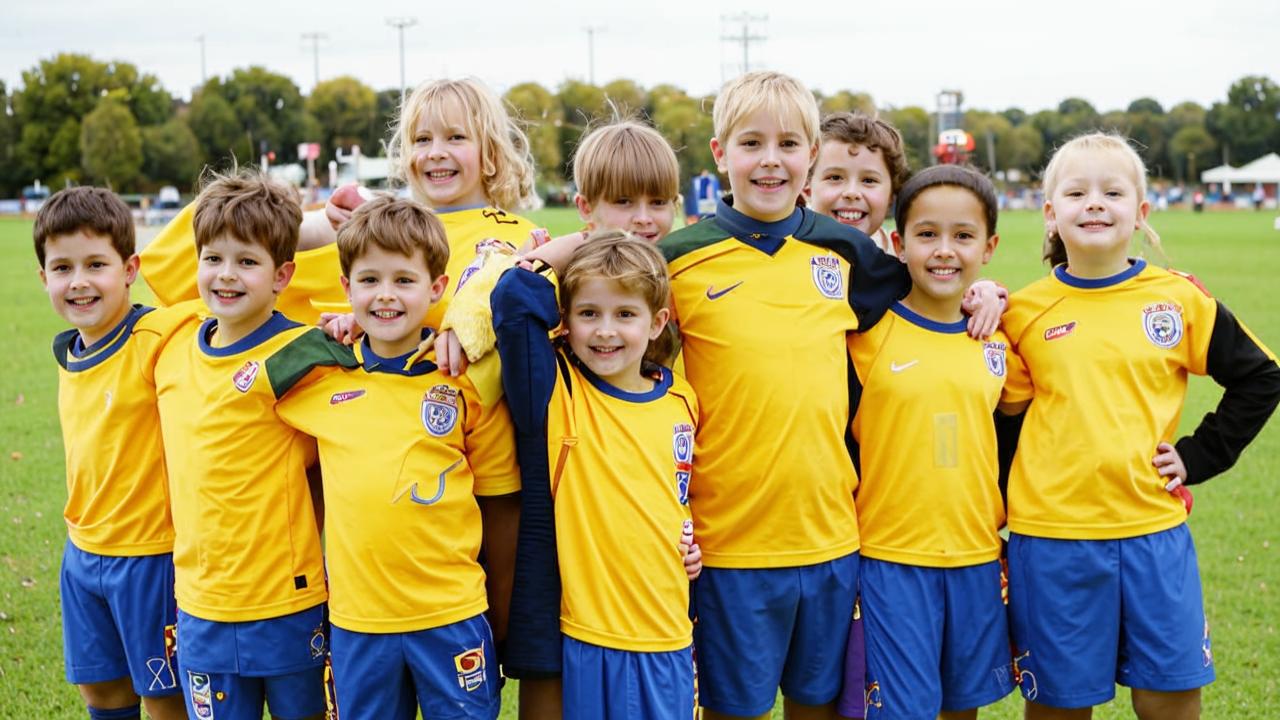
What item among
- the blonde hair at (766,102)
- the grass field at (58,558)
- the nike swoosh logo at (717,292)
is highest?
the blonde hair at (766,102)

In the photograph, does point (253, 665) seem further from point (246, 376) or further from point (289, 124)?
point (289, 124)

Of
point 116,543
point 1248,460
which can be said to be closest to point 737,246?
point 116,543

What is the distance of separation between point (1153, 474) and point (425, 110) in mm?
2500

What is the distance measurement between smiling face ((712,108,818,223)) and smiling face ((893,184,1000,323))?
38cm

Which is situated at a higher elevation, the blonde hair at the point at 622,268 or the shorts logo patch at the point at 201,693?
the blonde hair at the point at 622,268

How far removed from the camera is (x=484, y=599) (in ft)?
9.98

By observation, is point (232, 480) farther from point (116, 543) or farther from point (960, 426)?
point (960, 426)

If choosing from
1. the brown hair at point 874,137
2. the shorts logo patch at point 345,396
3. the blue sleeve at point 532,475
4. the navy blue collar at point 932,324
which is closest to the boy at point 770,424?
the navy blue collar at point 932,324

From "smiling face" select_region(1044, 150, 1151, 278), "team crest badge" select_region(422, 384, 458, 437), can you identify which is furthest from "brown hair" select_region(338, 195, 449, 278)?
"smiling face" select_region(1044, 150, 1151, 278)

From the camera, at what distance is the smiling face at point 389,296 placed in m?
3.05

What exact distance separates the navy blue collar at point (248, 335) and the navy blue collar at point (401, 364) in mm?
307

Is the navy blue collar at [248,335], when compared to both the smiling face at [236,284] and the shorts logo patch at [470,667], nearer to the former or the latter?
the smiling face at [236,284]

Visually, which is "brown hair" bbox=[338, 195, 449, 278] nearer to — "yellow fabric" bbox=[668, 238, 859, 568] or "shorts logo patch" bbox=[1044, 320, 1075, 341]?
"yellow fabric" bbox=[668, 238, 859, 568]

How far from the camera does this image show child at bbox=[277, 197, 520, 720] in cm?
295
